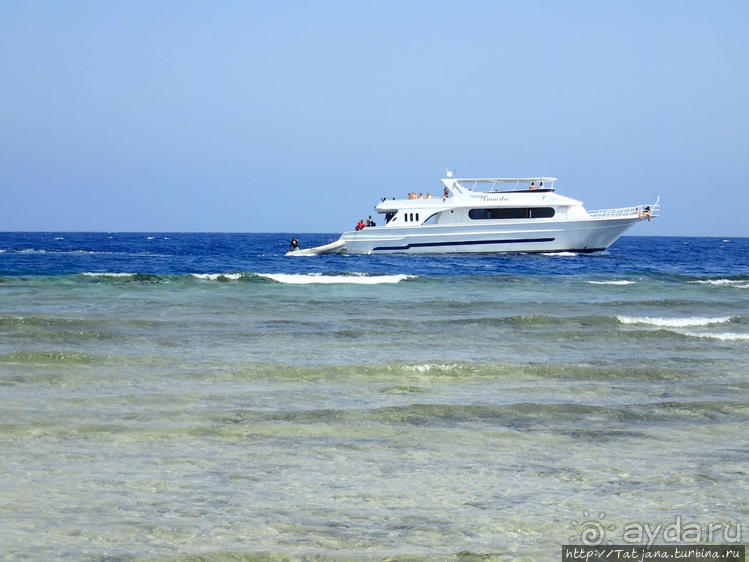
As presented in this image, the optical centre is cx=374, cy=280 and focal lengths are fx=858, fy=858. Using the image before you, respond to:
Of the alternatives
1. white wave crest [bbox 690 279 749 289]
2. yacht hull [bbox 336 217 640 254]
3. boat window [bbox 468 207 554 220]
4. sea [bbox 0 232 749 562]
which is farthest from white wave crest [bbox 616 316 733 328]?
boat window [bbox 468 207 554 220]

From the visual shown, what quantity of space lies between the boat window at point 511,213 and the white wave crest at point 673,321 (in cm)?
2641

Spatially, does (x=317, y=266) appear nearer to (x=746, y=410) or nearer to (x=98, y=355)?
(x=98, y=355)

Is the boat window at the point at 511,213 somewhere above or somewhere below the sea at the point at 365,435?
above

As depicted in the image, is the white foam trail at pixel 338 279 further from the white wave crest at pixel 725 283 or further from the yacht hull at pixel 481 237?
the yacht hull at pixel 481 237

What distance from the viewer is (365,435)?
721cm

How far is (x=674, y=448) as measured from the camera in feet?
22.2

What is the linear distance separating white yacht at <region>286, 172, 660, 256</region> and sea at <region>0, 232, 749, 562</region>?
26.3 metres

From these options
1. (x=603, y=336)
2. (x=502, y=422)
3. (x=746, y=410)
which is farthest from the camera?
(x=603, y=336)

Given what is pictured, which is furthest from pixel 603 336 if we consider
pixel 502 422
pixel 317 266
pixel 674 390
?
pixel 317 266

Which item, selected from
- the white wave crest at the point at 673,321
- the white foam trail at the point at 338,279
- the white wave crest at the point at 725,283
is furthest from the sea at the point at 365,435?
the white wave crest at the point at 725,283

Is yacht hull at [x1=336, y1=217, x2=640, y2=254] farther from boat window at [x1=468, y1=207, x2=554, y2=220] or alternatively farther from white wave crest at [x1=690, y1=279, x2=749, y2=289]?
white wave crest at [x1=690, y1=279, x2=749, y2=289]

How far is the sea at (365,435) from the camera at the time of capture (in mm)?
4715

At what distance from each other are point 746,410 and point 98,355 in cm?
810

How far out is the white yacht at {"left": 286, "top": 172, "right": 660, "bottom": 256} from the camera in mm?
43562
